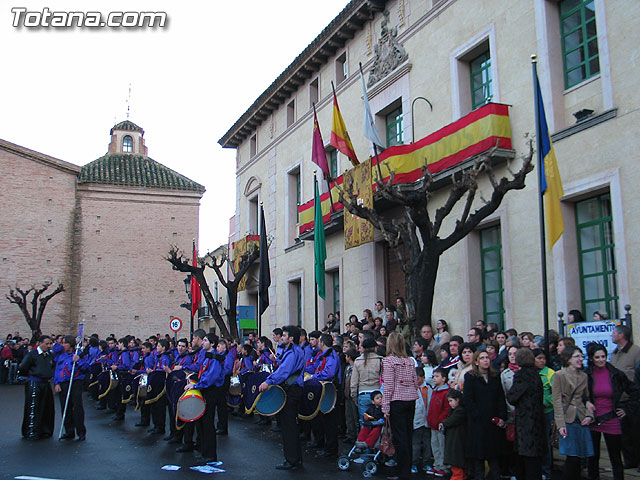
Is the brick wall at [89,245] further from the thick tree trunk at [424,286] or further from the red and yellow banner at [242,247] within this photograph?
the thick tree trunk at [424,286]

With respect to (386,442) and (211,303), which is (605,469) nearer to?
(386,442)

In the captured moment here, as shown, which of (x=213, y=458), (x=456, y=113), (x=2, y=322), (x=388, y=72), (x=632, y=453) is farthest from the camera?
(x=2, y=322)

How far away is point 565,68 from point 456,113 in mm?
3272

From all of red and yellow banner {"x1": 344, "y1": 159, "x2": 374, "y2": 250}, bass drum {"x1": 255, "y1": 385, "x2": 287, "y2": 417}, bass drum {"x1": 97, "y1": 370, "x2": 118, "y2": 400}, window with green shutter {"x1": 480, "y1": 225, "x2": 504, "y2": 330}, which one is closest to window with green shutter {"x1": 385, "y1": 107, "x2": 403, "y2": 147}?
red and yellow banner {"x1": 344, "y1": 159, "x2": 374, "y2": 250}

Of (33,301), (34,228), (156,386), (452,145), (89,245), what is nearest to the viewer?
(156,386)

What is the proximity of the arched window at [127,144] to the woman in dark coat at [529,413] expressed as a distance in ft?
149

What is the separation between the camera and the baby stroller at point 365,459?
8.96 m

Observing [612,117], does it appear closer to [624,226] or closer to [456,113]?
[624,226]

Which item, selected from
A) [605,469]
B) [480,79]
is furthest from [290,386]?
[480,79]

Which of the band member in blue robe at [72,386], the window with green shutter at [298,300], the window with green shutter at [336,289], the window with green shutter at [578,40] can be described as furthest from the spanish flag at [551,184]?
the window with green shutter at [298,300]

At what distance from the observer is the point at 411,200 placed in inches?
538

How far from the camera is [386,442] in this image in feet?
29.6

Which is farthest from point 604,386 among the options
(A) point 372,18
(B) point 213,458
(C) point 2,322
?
(C) point 2,322

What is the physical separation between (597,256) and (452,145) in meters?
4.32
